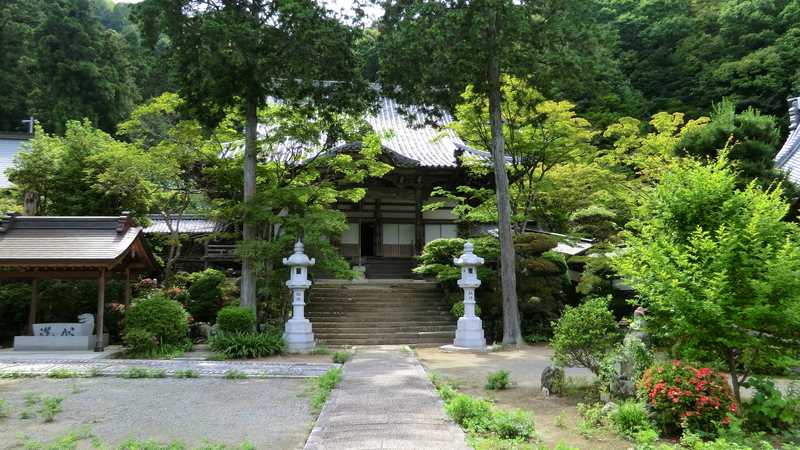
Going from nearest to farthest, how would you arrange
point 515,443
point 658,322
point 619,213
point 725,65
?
point 515,443
point 658,322
point 619,213
point 725,65

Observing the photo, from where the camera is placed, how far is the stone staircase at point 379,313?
→ 14.2 meters

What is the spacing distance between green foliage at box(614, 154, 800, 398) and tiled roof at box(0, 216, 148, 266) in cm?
1101

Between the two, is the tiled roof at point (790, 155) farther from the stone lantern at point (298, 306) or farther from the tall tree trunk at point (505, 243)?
the stone lantern at point (298, 306)

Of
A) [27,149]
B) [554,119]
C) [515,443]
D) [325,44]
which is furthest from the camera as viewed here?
[27,149]

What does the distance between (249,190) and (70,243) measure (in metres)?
4.20

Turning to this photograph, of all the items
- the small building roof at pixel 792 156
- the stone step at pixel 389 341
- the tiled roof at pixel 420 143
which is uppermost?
the tiled roof at pixel 420 143

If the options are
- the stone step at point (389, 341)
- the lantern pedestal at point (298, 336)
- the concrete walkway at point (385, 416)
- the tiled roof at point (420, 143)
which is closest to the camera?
the concrete walkway at point (385, 416)

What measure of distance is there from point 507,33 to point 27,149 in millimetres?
Answer: 16527

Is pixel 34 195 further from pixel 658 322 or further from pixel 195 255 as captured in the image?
pixel 658 322

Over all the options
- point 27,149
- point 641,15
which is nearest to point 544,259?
point 27,149

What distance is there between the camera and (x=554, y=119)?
49.0 ft

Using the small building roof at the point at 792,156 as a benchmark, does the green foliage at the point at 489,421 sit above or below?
below

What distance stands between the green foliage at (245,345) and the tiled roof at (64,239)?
9.93ft

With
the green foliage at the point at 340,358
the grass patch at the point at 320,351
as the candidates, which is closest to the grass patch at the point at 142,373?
the green foliage at the point at 340,358
